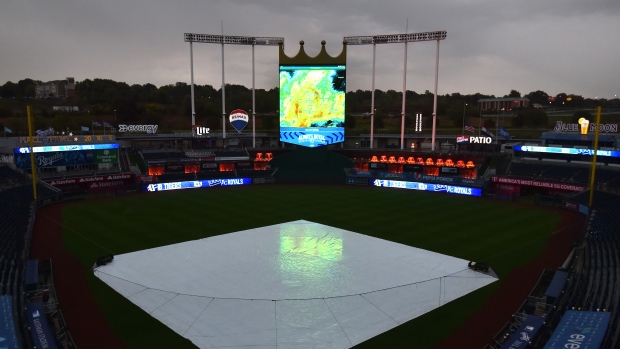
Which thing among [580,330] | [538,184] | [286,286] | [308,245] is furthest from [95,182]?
[538,184]

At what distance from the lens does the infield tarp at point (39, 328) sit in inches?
549

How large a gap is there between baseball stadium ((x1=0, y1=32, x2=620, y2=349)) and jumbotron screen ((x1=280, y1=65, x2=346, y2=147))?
0.19 metres

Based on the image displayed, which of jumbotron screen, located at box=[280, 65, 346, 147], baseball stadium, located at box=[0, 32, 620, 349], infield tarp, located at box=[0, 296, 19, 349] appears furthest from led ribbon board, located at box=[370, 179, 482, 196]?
infield tarp, located at box=[0, 296, 19, 349]

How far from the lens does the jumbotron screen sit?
53406 millimetres

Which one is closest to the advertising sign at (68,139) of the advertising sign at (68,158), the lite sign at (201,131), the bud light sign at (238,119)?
the advertising sign at (68,158)

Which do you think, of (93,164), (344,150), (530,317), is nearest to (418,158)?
(344,150)

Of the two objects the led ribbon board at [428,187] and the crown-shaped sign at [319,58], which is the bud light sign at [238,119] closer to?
the crown-shaped sign at [319,58]

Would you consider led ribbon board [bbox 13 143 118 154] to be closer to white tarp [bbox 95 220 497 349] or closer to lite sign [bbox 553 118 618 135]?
white tarp [bbox 95 220 497 349]

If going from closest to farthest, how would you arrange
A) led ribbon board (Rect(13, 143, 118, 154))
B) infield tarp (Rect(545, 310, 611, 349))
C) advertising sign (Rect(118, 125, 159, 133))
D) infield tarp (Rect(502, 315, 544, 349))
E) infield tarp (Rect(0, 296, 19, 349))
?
infield tarp (Rect(0, 296, 19, 349)) → infield tarp (Rect(545, 310, 611, 349)) → infield tarp (Rect(502, 315, 544, 349)) → led ribbon board (Rect(13, 143, 118, 154)) → advertising sign (Rect(118, 125, 159, 133))

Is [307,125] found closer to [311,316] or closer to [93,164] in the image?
[93,164]

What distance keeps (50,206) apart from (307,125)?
96.9ft

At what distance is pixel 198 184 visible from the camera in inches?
2068

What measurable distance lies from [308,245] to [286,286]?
695cm

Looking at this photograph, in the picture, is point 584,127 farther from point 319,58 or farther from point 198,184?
point 198,184
